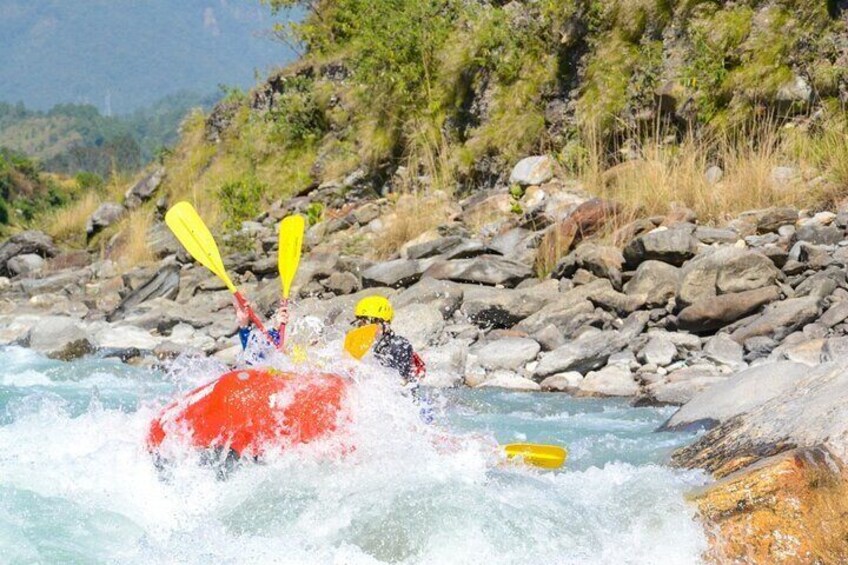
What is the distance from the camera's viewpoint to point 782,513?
3.25 metres

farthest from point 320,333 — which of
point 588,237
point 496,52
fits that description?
point 496,52

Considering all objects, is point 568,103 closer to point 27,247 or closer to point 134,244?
point 134,244

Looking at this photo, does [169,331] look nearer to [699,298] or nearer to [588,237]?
[588,237]

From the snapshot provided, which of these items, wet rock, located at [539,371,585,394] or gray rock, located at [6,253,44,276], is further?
gray rock, located at [6,253,44,276]

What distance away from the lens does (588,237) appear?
8703mm

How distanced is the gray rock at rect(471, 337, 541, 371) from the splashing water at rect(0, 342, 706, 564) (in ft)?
5.34

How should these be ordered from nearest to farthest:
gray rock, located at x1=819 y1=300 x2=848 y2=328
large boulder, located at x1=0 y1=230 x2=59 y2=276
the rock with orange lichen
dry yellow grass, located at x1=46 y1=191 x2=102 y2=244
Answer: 1. the rock with orange lichen
2. gray rock, located at x1=819 y1=300 x2=848 y2=328
3. large boulder, located at x1=0 y1=230 x2=59 y2=276
4. dry yellow grass, located at x1=46 y1=191 x2=102 y2=244

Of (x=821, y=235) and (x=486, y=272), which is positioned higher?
(x=821, y=235)

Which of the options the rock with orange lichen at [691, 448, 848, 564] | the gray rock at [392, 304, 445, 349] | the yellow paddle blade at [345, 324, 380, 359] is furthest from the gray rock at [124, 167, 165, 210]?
the rock with orange lichen at [691, 448, 848, 564]

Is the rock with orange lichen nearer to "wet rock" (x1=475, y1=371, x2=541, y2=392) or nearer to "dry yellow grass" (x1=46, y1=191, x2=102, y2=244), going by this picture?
"wet rock" (x1=475, y1=371, x2=541, y2=392)

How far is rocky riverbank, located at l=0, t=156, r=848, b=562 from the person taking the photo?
404cm

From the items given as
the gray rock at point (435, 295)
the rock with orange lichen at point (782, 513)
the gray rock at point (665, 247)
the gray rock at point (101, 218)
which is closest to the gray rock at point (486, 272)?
the gray rock at point (435, 295)

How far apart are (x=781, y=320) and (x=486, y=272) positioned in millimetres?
2915

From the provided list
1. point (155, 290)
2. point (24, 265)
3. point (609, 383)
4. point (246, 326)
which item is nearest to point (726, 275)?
point (609, 383)
